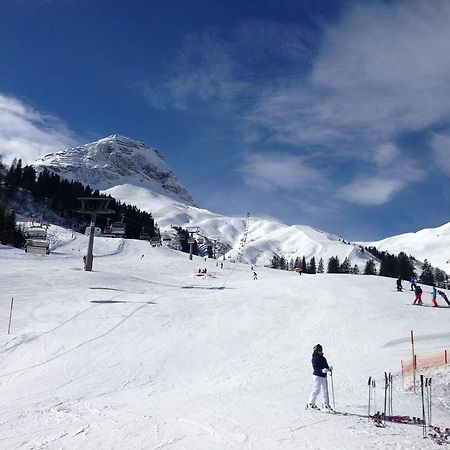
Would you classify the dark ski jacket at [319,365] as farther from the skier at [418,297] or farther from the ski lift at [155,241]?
the ski lift at [155,241]

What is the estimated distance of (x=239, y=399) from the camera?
11.5m

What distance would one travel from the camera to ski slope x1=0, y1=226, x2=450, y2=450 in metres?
8.48

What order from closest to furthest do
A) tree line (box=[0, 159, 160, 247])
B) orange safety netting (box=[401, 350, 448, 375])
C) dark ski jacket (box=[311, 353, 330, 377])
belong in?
dark ski jacket (box=[311, 353, 330, 377]) → orange safety netting (box=[401, 350, 448, 375]) → tree line (box=[0, 159, 160, 247])

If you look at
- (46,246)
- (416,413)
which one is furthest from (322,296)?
(46,246)

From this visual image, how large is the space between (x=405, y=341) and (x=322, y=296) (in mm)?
9206

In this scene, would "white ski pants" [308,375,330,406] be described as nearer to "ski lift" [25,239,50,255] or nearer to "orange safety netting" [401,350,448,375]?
"orange safety netting" [401,350,448,375]

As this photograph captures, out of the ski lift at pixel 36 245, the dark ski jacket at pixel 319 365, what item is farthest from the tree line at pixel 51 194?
the dark ski jacket at pixel 319 365

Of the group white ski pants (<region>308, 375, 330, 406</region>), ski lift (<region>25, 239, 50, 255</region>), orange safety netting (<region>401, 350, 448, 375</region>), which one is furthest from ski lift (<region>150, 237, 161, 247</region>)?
white ski pants (<region>308, 375, 330, 406</region>)

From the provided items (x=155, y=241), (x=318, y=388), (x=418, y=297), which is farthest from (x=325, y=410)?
(x=155, y=241)

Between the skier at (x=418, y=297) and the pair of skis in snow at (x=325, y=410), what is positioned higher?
the skier at (x=418, y=297)

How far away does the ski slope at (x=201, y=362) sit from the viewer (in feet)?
27.8

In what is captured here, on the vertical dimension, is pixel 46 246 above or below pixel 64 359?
above

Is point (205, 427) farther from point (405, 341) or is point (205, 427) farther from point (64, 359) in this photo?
point (405, 341)

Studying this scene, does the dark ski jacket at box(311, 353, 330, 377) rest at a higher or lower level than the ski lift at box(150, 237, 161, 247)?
lower
